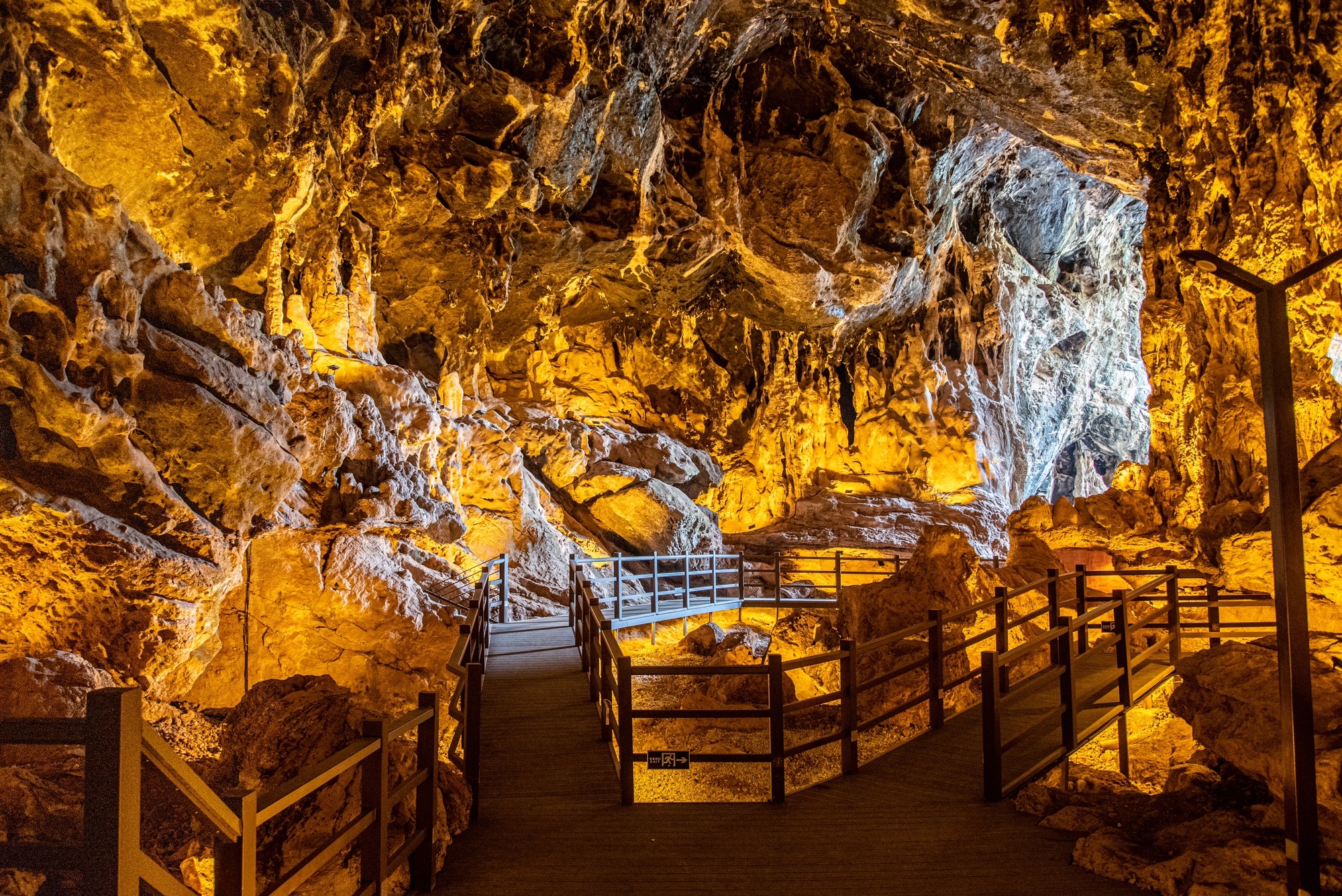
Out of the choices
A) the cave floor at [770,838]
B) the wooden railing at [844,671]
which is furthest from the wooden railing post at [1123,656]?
the cave floor at [770,838]

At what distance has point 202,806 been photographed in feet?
7.63

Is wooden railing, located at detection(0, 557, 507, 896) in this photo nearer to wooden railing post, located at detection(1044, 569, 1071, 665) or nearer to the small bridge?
the small bridge

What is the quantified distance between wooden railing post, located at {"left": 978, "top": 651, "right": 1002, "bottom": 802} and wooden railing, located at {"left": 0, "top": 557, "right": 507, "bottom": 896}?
3367mm

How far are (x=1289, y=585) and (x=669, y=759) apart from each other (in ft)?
11.3

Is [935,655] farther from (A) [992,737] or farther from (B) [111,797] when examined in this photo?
(B) [111,797]

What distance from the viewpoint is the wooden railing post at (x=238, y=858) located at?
251cm

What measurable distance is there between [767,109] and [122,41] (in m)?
12.8

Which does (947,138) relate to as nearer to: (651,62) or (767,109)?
(767,109)

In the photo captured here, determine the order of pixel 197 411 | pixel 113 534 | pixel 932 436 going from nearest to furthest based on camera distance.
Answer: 1. pixel 113 534
2. pixel 197 411
3. pixel 932 436

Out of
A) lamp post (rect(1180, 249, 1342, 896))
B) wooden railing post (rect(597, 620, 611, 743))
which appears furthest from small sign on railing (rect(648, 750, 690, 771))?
lamp post (rect(1180, 249, 1342, 896))

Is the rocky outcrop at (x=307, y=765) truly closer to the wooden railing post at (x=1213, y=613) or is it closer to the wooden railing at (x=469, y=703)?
the wooden railing at (x=469, y=703)

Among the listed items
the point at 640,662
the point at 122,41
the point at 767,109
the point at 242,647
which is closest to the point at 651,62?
the point at 767,109

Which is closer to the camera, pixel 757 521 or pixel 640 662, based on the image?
pixel 640 662

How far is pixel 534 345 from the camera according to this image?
79.9 ft
